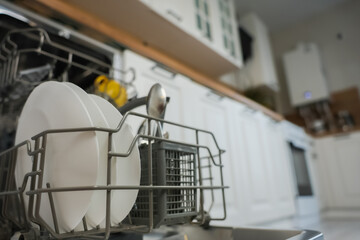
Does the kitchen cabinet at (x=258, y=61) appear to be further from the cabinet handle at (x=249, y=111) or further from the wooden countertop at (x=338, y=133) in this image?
the cabinet handle at (x=249, y=111)

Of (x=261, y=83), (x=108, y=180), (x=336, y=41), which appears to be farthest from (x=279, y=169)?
(x=336, y=41)

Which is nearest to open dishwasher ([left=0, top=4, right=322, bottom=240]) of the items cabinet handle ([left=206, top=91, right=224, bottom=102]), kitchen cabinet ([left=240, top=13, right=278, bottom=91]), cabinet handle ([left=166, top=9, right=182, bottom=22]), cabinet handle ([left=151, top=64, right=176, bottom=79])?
cabinet handle ([left=151, top=64, right=176, bottom=79])

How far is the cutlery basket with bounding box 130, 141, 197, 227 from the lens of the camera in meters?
0.32

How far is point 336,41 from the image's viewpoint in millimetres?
3100

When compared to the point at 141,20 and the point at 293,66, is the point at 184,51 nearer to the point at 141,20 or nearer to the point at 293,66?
the point at 141,20

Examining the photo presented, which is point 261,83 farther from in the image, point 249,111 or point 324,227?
point 324,227

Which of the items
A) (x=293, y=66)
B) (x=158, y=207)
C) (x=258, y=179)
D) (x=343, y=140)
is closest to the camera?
(x=158, y=207)

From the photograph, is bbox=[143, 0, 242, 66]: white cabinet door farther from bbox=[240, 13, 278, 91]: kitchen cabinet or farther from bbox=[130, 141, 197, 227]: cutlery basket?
bbox=[130, 141, 197, 227]: cutlery basket

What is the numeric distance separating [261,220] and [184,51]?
1104mm

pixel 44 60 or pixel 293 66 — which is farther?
pixel 293 66

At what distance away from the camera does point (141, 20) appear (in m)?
1.31

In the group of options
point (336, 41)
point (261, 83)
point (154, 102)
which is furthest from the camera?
point (336, 41)

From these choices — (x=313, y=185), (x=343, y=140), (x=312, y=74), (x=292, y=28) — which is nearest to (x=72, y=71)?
(x=313, y=185)

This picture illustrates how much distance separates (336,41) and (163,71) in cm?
297
